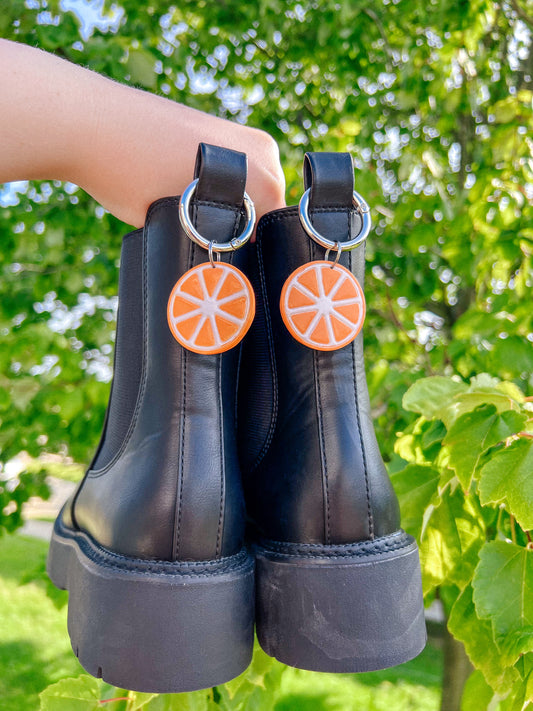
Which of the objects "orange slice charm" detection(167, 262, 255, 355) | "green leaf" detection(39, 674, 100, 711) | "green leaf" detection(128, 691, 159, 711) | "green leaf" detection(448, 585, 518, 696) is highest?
"orange slice charm" detection(167, 262, 255, 355)

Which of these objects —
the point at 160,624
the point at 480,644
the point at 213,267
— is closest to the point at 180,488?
the point at 160,624

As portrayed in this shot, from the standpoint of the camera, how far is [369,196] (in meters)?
2.19

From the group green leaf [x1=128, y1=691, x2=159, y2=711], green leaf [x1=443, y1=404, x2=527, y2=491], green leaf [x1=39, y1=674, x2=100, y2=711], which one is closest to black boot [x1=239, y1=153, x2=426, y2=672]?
green leaf [x1=443, y1=404, x2=527, y2=491]

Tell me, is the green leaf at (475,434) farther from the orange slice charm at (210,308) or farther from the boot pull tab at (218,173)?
the boot pull tab at (218,173)

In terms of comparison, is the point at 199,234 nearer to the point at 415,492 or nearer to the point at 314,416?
the point at 314,416

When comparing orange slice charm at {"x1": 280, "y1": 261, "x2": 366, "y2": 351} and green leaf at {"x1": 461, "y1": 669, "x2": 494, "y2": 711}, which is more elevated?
orange slice charm at {"x1": 280, "y1": 261, "x2": 366, "y2": 351}

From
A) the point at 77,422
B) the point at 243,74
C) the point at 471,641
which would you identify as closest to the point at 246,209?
the point at 471,641

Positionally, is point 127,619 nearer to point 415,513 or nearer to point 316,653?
point 316,653

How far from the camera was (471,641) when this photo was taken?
880mm

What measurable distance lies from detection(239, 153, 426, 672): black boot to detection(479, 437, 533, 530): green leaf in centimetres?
14

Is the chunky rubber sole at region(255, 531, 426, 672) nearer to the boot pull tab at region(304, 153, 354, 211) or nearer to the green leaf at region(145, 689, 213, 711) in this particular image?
the green leaf at region(145, 689, 213, 711)

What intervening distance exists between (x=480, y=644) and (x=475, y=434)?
312 millimetres

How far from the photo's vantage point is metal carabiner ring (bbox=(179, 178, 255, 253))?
743mm

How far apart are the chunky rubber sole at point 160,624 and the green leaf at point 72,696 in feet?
1.15
